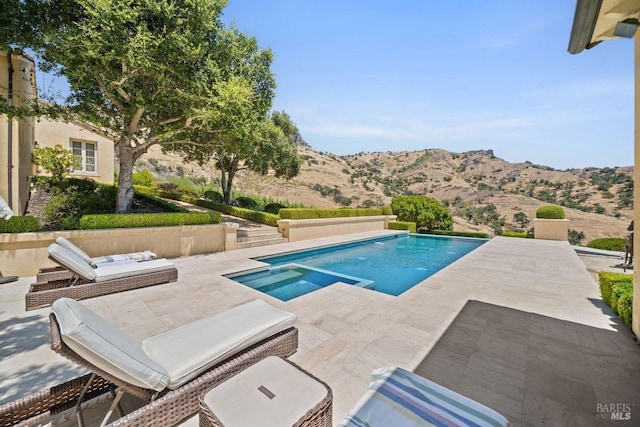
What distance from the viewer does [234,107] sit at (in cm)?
795

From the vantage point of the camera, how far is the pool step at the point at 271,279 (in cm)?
649

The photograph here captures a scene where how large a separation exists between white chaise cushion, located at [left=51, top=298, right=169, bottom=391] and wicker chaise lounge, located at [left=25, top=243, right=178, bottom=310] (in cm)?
313

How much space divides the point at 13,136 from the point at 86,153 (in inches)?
227

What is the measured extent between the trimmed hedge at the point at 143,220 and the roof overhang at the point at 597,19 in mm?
9488

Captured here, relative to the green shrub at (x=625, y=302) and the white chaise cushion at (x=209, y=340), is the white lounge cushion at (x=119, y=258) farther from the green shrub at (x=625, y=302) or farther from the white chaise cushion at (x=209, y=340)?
the green shrub at (x=625, y=302)

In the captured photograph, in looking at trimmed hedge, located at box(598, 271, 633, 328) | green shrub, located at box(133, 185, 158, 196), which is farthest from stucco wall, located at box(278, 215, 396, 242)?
green shrub, located at box(133, 185, 158, 196)

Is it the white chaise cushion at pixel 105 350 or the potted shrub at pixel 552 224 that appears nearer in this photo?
the white chaise cushion at pixel 105 350

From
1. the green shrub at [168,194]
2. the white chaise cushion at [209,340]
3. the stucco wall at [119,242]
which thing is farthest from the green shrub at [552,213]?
the green shrub at [168,194]

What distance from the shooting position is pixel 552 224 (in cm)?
1377

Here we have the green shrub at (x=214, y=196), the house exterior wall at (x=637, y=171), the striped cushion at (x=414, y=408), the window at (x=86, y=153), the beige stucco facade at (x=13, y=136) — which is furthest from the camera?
the green shrub at (x=214, y=196)

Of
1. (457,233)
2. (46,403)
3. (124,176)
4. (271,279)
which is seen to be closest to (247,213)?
(124,176)

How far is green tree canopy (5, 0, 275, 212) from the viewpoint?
631cm

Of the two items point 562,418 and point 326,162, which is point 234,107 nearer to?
point 562,418

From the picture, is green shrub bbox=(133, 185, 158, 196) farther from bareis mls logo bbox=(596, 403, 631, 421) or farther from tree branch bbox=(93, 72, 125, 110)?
bareis mls logo bbox=(596, 403, 631, 421)
